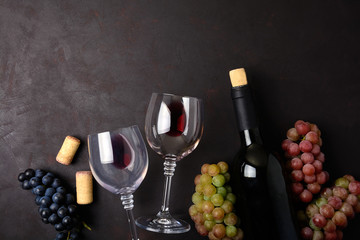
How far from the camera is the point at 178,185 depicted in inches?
45.1

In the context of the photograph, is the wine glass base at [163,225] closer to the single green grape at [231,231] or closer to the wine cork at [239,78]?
the single green grape at [231,231]

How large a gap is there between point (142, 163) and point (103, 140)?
0.42 ft

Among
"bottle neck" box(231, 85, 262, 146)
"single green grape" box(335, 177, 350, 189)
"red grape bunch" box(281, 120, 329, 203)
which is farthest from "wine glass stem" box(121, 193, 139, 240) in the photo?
"single green grape" box(335, 177, 350, 189)

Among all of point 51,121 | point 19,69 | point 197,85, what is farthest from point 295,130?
point 19,69

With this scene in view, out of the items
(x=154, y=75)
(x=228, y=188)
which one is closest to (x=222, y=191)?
(x=228, y=188)

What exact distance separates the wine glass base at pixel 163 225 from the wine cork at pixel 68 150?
12.4 inches

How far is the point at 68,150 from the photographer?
111cm

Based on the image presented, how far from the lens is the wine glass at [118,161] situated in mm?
906

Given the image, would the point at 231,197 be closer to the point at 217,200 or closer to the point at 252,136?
the point at 217,200

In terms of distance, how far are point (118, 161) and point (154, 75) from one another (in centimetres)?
37

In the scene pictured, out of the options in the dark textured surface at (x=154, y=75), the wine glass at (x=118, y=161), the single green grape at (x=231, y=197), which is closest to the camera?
the wine glass at (x=118, y=161)

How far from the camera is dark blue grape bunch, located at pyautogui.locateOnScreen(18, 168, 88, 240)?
104 centimetres

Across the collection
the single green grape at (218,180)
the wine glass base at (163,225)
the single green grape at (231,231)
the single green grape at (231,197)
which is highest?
the single green grape at (218,180)

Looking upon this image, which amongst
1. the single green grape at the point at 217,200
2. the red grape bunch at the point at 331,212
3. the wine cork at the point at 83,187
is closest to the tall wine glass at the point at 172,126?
the single green grape at the point at 217,200
